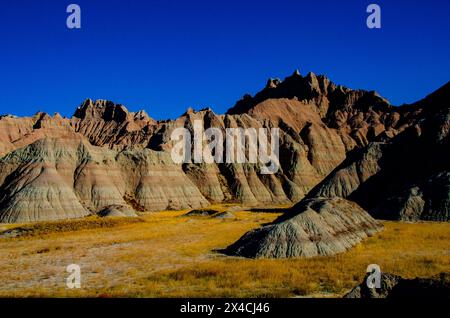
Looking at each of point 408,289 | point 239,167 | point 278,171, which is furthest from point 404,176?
point 408,289

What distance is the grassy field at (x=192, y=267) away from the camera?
19.1 m

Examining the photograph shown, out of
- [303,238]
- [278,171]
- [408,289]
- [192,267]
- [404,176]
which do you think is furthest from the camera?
[278,171]

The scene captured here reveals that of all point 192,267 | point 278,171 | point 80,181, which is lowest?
point 192,267

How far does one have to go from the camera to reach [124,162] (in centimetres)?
10212

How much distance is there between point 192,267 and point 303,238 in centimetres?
856

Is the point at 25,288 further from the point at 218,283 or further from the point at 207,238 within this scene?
the point at 207,238

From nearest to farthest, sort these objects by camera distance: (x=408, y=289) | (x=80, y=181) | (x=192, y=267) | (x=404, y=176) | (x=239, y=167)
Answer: (x=408, y=289) → (x=192, y=267) → (x=404, y=176) → (x=80, y=181) → (x=239, y=167)

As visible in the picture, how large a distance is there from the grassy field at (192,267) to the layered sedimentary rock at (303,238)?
3.94ft

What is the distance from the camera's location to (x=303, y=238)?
29141mm

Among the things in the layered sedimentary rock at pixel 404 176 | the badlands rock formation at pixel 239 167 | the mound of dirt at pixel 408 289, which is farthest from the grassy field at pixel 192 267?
the badlands rock formation at pixel 239 167

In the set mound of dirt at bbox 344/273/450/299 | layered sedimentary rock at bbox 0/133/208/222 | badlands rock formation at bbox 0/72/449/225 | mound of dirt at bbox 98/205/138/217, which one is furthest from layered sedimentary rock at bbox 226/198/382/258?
layered sedimentary rock at bbox 0/133/208/222

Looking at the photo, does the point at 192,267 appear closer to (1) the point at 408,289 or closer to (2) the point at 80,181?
(1) the point at 408,289

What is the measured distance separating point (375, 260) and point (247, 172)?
345ft

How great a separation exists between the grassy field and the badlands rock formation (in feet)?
96.6
